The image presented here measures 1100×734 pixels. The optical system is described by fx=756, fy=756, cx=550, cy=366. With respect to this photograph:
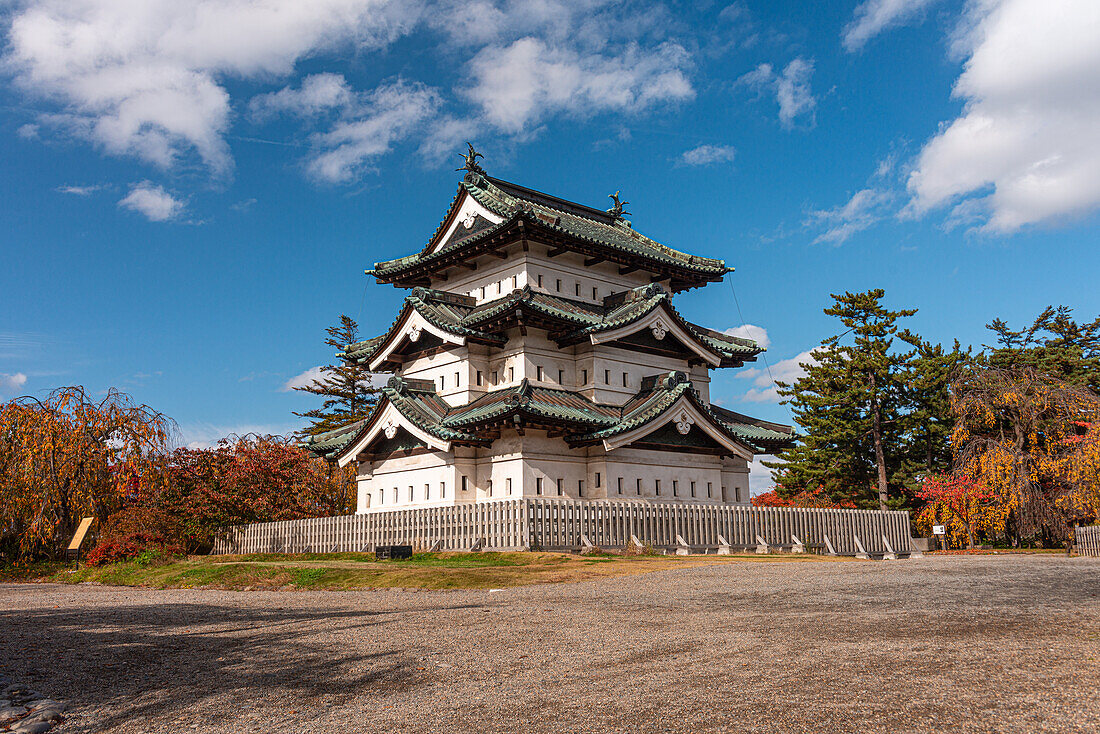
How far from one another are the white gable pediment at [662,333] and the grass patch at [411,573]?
1003 centimetres

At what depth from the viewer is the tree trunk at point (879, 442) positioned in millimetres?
42344

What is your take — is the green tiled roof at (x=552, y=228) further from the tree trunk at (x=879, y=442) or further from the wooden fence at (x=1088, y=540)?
the wooden fence at (x=1088, y=540)

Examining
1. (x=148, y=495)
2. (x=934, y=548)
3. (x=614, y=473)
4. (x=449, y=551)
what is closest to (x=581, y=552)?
(x=449, y=551)

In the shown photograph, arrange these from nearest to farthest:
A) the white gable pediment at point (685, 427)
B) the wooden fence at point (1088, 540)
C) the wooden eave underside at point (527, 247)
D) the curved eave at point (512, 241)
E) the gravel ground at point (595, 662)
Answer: the gravel ground at point (595, 662) < the wooden fence at point (1088, 540) < the white gable pediment at point (685, 427) < the curved eave at point (512, 241) < the wooden eave underside at point (527, 247)

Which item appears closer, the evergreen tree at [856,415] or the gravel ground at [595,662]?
the gravel ground at [595,662]

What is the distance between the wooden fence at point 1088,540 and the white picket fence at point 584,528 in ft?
17.9

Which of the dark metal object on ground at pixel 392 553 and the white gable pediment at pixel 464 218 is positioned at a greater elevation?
the white gable pediment at pixel 464 218

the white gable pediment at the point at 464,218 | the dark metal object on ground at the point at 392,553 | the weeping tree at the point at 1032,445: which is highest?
the white gable pediment at the point at 464,218

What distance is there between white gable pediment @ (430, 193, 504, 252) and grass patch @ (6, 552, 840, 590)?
16.0 meters

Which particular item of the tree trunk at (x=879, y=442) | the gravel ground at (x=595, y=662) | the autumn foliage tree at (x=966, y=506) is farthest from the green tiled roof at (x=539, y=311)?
the gravel ground at (x=595, y=662)

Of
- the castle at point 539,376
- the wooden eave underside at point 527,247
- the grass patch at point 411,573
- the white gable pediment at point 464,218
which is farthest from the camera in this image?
the white gable pediment at point 464,218

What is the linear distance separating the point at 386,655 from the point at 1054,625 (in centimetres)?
754

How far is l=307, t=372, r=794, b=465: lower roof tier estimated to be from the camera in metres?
26.1

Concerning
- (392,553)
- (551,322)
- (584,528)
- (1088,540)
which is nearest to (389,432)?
A: (551,322)
